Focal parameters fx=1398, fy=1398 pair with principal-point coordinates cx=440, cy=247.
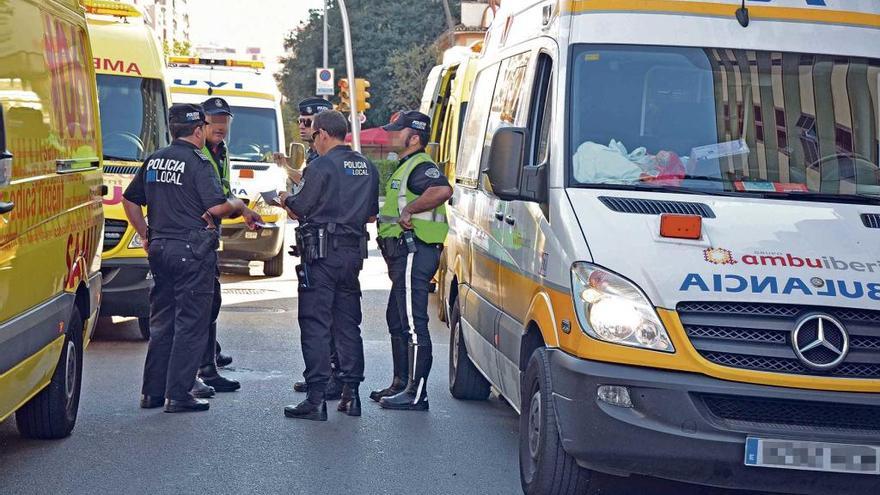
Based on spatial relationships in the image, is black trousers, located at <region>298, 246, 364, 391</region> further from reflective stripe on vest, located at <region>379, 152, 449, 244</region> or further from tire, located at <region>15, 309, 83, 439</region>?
tire, located at <region>15, 309, 83, 439</region>

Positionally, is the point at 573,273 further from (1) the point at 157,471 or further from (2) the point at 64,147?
(2) the point at 64,147

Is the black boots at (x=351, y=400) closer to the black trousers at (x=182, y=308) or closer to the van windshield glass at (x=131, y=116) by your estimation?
the black trousers at (x=182, y=308)

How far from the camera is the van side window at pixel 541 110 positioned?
6.61 metres

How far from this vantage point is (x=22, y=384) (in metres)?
6.22

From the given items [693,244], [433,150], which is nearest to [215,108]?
[693,244]

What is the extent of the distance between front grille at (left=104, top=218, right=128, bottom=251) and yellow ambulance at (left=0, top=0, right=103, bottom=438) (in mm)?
2400

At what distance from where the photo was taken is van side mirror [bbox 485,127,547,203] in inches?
244

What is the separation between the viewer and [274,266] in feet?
58.6

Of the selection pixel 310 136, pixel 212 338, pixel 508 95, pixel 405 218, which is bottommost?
pixel 212 338

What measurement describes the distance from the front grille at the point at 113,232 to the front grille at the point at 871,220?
6.66 meters

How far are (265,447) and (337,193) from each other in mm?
1667

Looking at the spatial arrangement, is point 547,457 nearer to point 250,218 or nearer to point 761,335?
point 761,335

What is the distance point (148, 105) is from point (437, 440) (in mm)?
5558

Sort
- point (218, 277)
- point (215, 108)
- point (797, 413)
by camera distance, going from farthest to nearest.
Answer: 1. point (215, 108)
2. point (218, 277)
3. point (797, 413)
